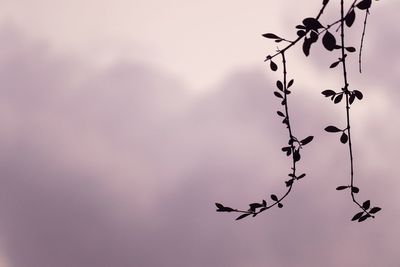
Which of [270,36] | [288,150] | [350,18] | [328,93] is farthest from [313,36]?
[288,150]

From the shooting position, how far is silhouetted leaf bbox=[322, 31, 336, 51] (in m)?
2.54

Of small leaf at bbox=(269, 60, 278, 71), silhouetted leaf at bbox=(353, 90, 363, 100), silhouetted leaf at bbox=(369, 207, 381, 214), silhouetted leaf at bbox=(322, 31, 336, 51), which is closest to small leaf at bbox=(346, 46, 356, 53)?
silhouetted leaf at bbox=(353, 90, 363, 100)

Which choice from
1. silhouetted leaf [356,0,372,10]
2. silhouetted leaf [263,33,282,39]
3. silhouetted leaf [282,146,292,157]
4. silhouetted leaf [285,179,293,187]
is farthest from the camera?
silhouetted leaf [282,146,292,157]

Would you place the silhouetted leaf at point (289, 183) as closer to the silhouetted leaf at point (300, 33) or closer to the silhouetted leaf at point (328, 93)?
the silhouetted leaf at point (328, 93)

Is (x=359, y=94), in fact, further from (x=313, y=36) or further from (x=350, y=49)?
(x=313, y=36)

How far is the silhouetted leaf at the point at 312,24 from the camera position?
2.62 meters

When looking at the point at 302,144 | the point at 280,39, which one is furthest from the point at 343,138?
the point at 280,39

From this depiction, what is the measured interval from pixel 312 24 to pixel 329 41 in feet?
0.52

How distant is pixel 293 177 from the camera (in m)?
3.34

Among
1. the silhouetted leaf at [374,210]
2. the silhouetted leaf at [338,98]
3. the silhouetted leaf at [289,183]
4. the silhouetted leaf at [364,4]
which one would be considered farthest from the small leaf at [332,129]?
the silhouetted leaf at [364,4]

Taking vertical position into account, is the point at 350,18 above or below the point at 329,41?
above

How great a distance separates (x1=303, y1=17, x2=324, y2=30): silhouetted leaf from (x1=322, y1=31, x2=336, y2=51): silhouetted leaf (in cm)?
9

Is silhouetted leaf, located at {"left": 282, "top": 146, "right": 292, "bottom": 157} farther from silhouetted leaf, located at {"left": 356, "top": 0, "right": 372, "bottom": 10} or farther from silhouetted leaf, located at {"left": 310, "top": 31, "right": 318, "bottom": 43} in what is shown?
silhouetted leaf, located at {"left": 356, "top": 0, "right": 372, "bottom": 10}

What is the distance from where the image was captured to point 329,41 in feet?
8.38
